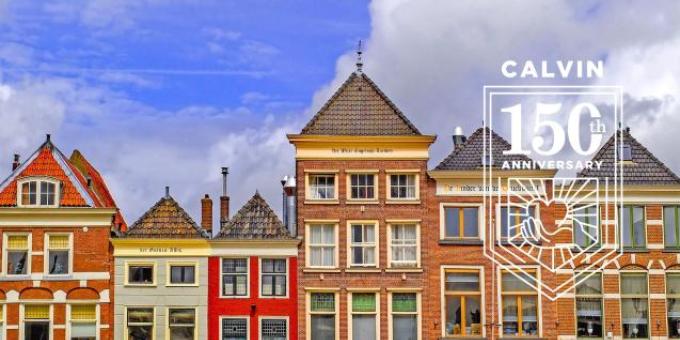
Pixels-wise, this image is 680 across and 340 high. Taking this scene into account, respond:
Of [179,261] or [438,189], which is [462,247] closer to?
[438,189]

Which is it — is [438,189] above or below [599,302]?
above

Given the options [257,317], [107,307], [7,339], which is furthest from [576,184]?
[7,339]

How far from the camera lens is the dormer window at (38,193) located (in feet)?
166

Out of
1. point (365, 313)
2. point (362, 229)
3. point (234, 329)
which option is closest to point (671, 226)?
point (362, 229)

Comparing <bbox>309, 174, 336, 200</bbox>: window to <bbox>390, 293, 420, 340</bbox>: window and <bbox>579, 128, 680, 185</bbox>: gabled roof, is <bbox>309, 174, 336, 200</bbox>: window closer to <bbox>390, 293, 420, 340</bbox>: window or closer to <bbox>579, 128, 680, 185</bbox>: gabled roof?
<bbox>390, 293, 420, 340</bbox>: window

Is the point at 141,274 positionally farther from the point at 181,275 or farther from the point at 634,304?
the point at 634,304

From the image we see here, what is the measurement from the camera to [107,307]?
5025 centimetres

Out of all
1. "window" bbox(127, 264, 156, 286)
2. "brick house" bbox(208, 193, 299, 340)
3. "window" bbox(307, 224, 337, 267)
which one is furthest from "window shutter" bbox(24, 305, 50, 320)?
"window" bbox(307, 224, 337, 267)

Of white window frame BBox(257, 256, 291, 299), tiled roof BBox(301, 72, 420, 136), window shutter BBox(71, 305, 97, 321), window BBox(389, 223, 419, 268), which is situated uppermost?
tiled roof BBox(301, 72, 420, 136)

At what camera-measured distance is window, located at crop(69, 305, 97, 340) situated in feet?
165

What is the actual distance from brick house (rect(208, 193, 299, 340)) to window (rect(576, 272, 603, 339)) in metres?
10.8

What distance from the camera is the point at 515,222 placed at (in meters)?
51.2

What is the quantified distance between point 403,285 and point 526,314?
15.7 feet

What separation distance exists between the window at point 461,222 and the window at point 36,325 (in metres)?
15.5
